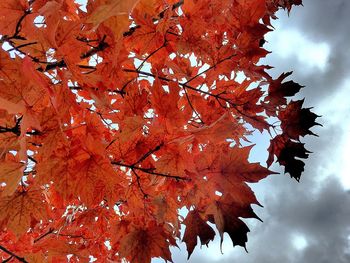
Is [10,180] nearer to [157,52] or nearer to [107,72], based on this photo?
[107,72]

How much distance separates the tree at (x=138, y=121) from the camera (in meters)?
1.00

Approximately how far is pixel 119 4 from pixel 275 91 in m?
1.41

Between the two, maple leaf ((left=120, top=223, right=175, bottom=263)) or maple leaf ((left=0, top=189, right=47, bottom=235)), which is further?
maple leaf ((left=120, top=223, right=175, bottom=263))

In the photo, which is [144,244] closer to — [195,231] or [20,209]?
[195,231]

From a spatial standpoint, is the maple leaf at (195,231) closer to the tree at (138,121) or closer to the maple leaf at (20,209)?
the tree at (138,121)

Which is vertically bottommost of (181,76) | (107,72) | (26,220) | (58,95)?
(26,220)

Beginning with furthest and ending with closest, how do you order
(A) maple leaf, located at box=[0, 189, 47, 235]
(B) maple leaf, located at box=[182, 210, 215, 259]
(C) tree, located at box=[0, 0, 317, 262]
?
(B) maple leaf, located at box=[182, 210, 215, 259], (A) maple leaf, located at box=[0, 189, 47, 235], (C) tree, located at box=[0, 0, 317, 262]

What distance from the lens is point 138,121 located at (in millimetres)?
1169

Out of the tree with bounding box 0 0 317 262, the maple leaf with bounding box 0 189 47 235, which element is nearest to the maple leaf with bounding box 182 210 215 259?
the tree with bounding box 0 0 317 262

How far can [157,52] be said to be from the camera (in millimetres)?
1607

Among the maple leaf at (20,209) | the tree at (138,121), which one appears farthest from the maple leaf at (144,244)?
the maple leaf at (20,209)

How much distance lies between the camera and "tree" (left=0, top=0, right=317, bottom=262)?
3.29ft

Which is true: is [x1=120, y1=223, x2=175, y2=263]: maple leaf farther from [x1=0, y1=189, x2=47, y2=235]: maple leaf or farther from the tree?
[x1=0, y1=189, x2=47, y2=235]: maple leaf

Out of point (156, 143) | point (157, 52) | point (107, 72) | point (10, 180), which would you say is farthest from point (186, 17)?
point (10, 180)
